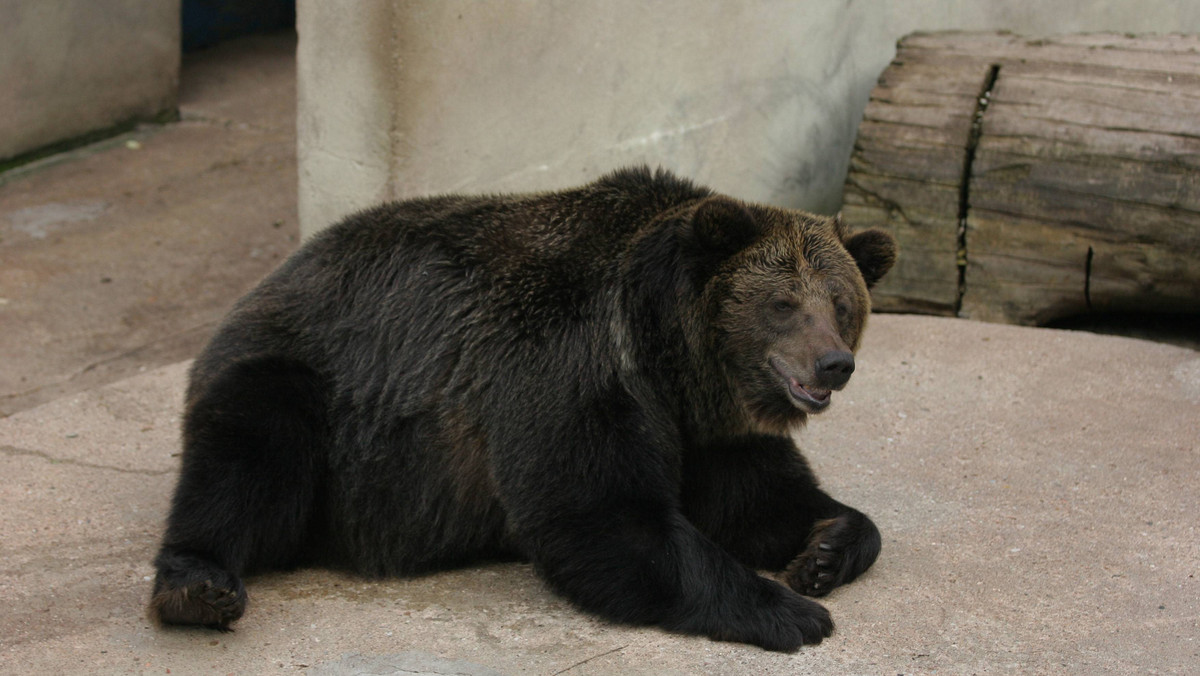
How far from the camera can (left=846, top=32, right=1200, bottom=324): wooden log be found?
694cm

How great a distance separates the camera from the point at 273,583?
4500 millimetres

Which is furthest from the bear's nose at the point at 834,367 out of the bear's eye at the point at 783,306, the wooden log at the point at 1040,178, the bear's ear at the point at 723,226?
the wooden log at the point at 1040,178

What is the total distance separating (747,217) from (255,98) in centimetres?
810

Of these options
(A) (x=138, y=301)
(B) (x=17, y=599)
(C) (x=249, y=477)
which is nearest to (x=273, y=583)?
(C) (x=249, y=477)

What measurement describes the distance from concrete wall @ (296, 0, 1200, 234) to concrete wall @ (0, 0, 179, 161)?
4061mm

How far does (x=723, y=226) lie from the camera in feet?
14.0

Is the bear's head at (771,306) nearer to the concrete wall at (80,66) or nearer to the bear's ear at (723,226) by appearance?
the bear's ear at (723,226)

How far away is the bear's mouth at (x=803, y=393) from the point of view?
4.17m

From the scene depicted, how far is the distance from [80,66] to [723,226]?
750 centimetres

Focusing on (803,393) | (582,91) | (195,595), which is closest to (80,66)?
(582,91)

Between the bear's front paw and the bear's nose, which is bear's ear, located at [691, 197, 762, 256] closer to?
the bear's nose

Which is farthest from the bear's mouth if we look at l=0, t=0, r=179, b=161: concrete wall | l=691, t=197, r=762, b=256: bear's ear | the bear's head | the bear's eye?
l=0, t=0, r=179, b=161: concrete wall

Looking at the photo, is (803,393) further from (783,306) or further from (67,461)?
(67,461)

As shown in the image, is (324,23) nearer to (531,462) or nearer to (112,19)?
(531,462)
